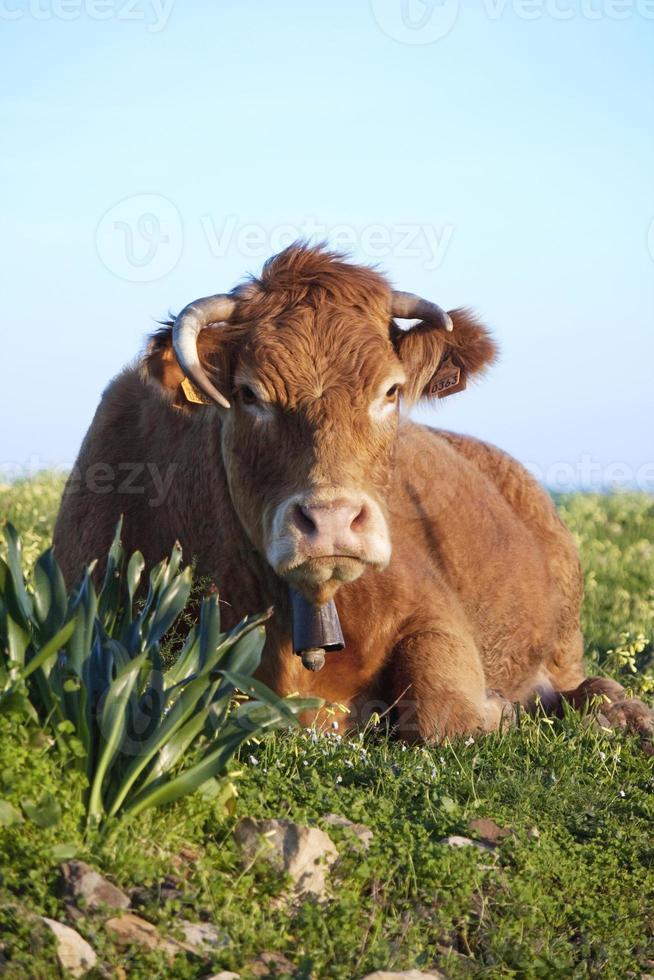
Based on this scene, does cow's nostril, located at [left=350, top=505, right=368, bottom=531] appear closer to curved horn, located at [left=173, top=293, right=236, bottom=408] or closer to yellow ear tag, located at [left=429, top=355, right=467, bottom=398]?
curved horn, located at [left=173, top=293, right=236, bottom=408]

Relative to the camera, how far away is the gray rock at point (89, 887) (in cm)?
352

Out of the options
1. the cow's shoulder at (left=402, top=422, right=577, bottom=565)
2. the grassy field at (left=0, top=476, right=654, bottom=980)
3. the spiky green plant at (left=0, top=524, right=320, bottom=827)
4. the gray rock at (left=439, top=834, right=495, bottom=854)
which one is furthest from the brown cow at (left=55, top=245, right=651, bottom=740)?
the gray rock at (left=439, top=834, right=495, bottom=854)

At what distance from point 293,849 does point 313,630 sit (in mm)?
2063

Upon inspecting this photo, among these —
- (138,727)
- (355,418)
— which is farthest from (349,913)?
(355,418)

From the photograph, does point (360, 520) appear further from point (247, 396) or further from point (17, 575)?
point (17, 575)

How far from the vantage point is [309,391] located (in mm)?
5832

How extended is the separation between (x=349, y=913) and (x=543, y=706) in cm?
472

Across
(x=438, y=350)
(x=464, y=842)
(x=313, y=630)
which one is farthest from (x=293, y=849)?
(x=438, y=350)

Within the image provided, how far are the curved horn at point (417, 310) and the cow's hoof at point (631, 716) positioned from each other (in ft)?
7.67

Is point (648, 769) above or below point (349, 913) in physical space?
below

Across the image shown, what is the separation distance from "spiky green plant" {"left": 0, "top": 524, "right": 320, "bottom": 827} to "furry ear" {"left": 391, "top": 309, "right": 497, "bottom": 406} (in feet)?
7.95

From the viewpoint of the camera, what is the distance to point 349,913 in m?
3.85

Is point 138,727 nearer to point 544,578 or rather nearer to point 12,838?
point 12,838

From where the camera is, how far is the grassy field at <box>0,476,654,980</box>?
11.8ft
